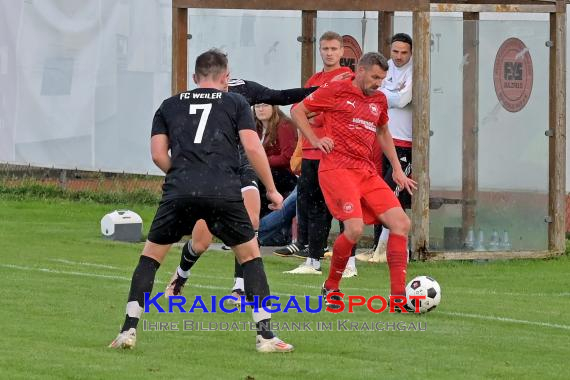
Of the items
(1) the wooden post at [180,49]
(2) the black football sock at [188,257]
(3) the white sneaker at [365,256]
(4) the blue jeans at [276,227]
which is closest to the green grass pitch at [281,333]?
(2) the black football sock at [188,257]

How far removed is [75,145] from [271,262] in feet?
22.0

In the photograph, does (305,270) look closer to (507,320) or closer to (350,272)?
(350,272)

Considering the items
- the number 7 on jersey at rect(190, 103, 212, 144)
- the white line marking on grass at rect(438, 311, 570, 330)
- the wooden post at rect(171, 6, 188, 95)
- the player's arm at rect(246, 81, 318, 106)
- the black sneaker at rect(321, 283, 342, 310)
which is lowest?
the white line marking on grass at rect(438, 311, 570, 330)

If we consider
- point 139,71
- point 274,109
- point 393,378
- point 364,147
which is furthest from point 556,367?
point 139,71

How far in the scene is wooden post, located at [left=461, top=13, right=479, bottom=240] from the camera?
14859 mm

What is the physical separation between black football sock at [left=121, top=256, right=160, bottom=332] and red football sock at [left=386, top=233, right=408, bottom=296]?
2480 millimetres

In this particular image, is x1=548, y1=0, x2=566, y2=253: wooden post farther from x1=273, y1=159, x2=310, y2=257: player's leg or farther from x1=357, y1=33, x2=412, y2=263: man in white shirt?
x1=273, y1=159, x2=310, y2=257: player's leg

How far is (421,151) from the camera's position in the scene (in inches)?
563

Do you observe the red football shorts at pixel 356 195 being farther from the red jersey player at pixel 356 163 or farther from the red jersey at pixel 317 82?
the red jersey at pixel 317 82

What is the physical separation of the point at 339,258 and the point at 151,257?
2.46 meters

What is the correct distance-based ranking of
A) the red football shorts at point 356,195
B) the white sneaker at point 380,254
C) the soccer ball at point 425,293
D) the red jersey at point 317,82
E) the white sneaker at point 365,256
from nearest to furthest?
the soccer ball at point 425,293 → the red football shorts at point 356,195 → the red jersey at point 317,82 → the white sneaker at point 380,254 → the white sneaker at point 365,256

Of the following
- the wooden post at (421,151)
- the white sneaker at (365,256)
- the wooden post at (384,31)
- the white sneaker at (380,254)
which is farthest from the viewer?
the wooden post at (384,31)

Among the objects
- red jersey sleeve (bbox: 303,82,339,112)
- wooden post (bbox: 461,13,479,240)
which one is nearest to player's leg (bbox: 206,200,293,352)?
red jersey sleeve (bbox: 303,82,339,112)

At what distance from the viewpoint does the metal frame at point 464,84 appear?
46.9ft
